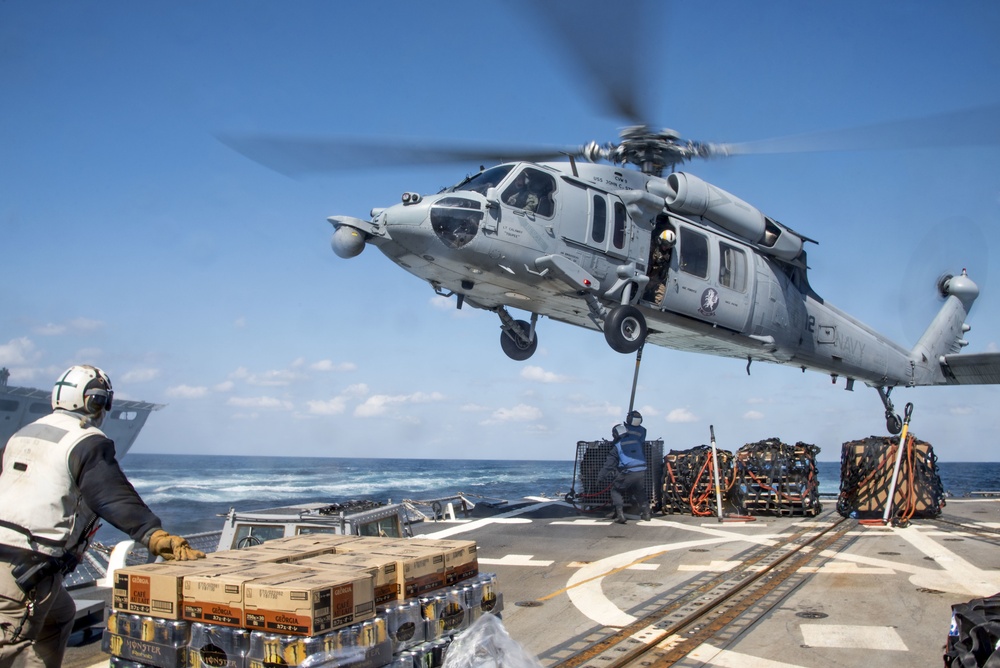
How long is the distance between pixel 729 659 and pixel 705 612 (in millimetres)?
1330

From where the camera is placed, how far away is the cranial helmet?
418 centimetres

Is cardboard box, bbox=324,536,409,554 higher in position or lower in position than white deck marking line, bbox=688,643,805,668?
higher

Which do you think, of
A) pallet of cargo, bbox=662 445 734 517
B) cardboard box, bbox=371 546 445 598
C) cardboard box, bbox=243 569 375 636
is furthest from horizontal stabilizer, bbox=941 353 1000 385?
cardboard box, bbox=243 569 375 636

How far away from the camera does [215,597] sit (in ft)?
12.4

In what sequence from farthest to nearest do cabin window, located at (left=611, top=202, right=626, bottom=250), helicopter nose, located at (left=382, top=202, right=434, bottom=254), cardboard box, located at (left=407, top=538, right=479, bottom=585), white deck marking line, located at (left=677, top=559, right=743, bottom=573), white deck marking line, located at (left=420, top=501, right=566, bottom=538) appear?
1. cabin window, located at (left=611, top=202, right=626, bottom=250)
2. white deck marking line, located at (left=420, top=501, right=566, bottom=538)
3. helicopter nose, located at (left=382, top=202, right=434, bottom=254)
4. white deck marking line, located at (left=677, top=559, right=743, bottom=573)
5. cardboard box, located at (left=407, top=538, right=479, bottom=585)

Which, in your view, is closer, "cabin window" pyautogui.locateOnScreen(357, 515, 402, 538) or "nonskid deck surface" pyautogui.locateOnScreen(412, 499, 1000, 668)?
"nonskid deck surface" pyautogui.locateOnScreen(412, 499, 1000, 668)

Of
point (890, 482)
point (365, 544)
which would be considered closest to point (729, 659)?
point (365, 544)

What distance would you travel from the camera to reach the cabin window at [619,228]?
13281 mm

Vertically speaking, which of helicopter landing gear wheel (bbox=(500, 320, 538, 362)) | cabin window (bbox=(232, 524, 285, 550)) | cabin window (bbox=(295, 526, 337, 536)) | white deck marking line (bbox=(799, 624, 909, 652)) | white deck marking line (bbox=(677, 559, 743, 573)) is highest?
helicopter landing gear wheel (bbox=(500, 320, 538, 362))

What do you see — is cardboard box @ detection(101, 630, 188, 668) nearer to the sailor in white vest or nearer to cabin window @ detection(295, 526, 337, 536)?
the sailor in white vest

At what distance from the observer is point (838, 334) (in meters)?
16.9

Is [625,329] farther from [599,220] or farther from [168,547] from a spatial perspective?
[168,547]

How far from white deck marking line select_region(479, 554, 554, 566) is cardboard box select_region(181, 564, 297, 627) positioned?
643cm

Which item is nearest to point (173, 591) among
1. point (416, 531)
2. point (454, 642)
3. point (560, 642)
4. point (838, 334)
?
point (454, 642)
